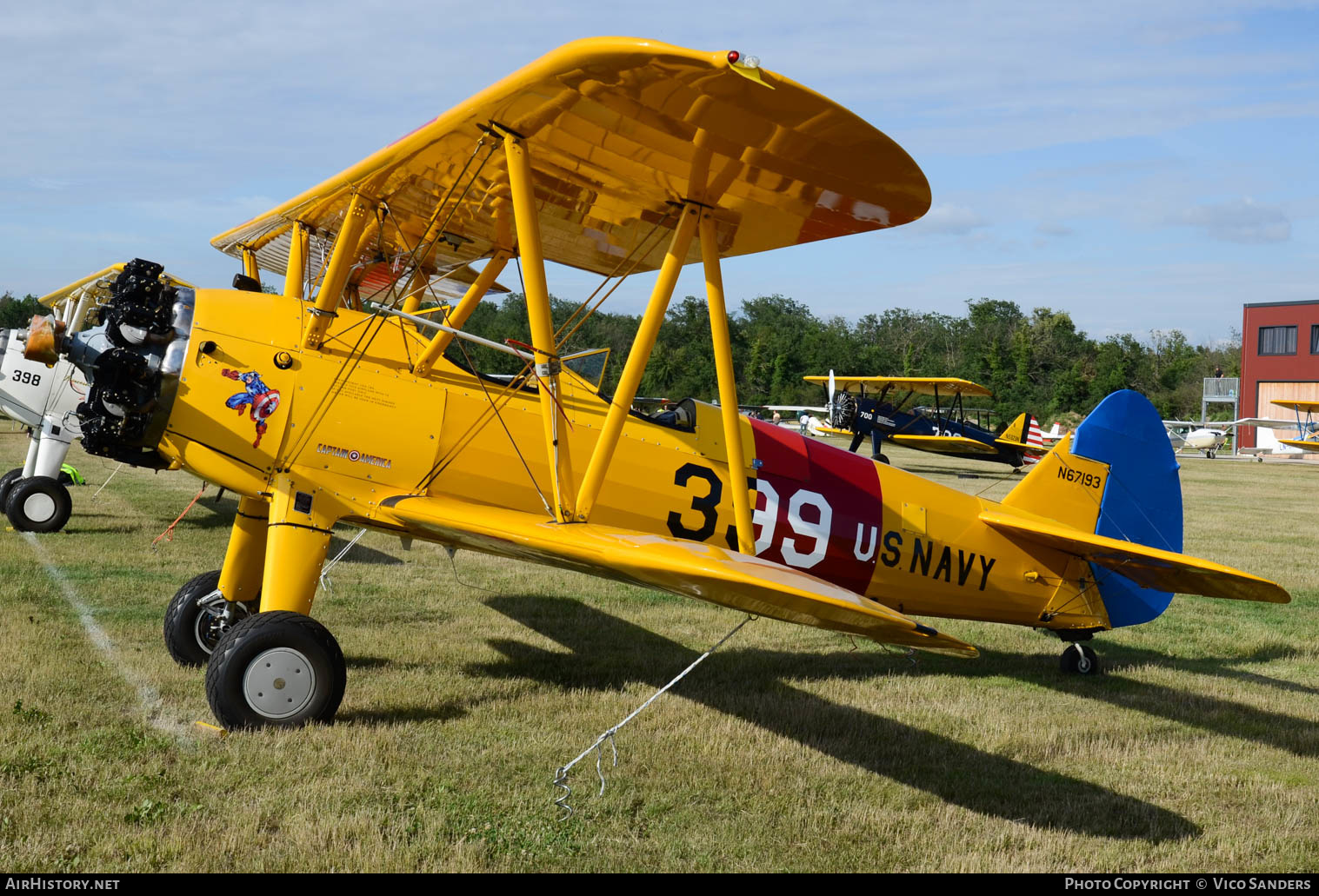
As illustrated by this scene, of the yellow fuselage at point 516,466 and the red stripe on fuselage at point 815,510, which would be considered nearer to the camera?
the yellow fuselage at point 516,466

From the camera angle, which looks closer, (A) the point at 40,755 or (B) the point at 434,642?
(A) the point at 40,755

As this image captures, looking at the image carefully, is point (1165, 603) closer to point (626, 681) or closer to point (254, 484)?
point (626, 681)

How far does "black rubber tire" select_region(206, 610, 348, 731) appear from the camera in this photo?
4.46m

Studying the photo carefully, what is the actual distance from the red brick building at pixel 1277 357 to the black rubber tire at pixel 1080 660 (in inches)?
2057

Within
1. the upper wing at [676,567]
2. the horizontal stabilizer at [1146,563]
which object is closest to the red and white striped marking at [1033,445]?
the horizontal stabilizer at [1146,563]

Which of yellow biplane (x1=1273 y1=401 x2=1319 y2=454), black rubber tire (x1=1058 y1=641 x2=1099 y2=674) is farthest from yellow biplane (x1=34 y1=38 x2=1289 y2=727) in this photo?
yellow biplane (x1=1273 y1=401 x2=1319 y2=454)

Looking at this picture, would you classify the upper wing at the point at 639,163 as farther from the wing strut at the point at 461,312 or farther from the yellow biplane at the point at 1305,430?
the yellow biplane at the point at 1305,430

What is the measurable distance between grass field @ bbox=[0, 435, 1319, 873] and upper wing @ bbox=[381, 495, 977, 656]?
0.85 metres

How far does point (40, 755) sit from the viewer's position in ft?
13.4

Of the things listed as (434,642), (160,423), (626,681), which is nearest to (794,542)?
(626,681)

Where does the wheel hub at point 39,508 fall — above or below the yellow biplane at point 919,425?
below

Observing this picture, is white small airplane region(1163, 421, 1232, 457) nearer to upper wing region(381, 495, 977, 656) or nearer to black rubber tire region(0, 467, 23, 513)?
black rubber tire region(0, 467, 23, 513)

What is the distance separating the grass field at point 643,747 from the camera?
11.9 feet
